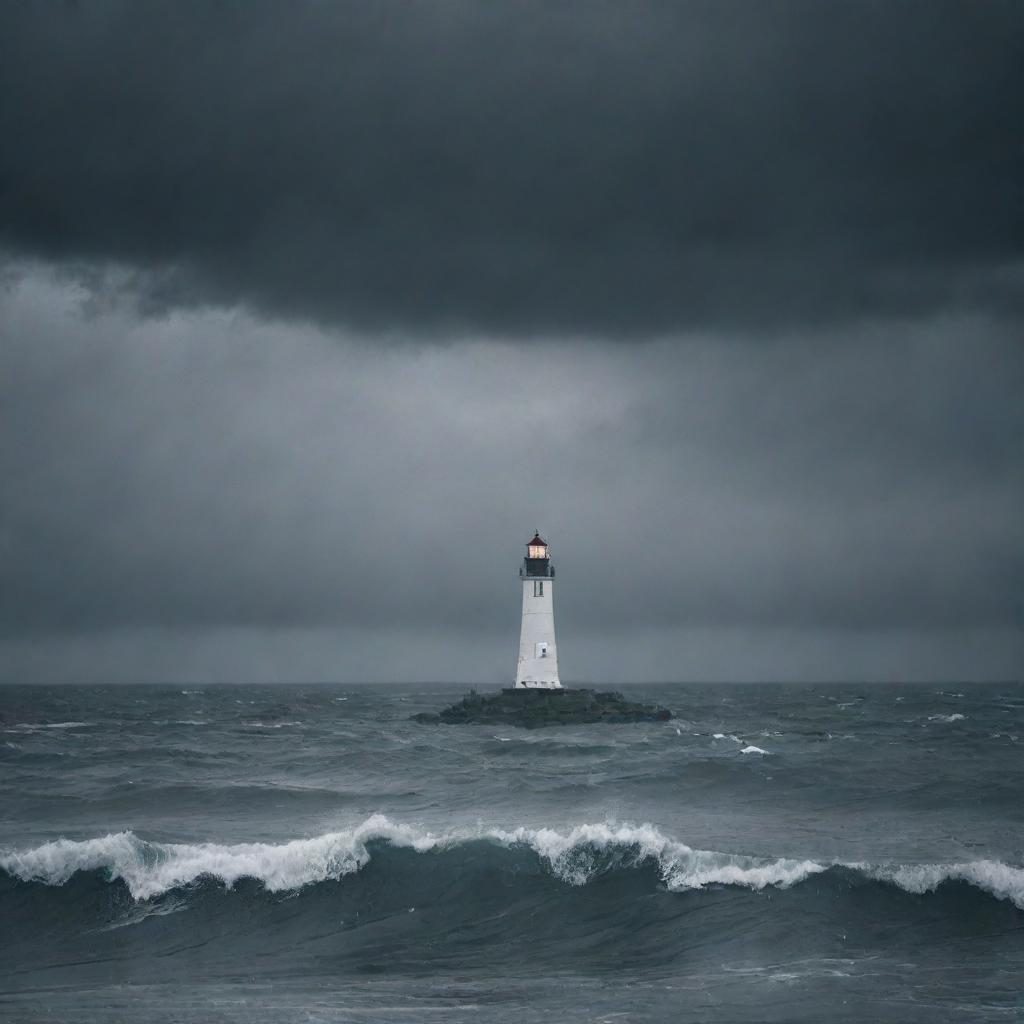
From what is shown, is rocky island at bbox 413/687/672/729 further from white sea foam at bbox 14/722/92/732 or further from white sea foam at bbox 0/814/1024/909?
white sea foam at bbox 0/814/1024/909

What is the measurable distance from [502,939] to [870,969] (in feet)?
20.2

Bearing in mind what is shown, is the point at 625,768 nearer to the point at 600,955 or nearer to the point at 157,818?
the point at 157,818

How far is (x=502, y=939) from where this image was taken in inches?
832

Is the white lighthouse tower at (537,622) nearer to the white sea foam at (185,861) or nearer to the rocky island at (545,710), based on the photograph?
the rocky island at (545,710)

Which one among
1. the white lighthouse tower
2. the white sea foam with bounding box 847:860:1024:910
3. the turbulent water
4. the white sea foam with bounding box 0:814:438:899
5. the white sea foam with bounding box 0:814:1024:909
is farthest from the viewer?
the white lighthouse tower

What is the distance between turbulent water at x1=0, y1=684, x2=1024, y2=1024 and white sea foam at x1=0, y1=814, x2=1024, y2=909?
0.05 metres

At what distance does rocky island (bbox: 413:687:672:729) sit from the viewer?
205 ft

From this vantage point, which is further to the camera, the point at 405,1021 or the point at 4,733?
the point at 4,733

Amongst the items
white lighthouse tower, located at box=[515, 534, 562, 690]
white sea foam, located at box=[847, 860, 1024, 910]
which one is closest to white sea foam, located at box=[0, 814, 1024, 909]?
white sea foam, located at box=[847, 860, 1024, 910]

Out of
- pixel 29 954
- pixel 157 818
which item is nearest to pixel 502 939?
pixel 29 954

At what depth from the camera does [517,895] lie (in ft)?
75.4

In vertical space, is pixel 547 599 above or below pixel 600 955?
above

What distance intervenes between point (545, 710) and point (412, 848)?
124ft

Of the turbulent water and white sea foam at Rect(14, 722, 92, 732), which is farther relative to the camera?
white sea foam at Rect(14, 722, 92, 732)
